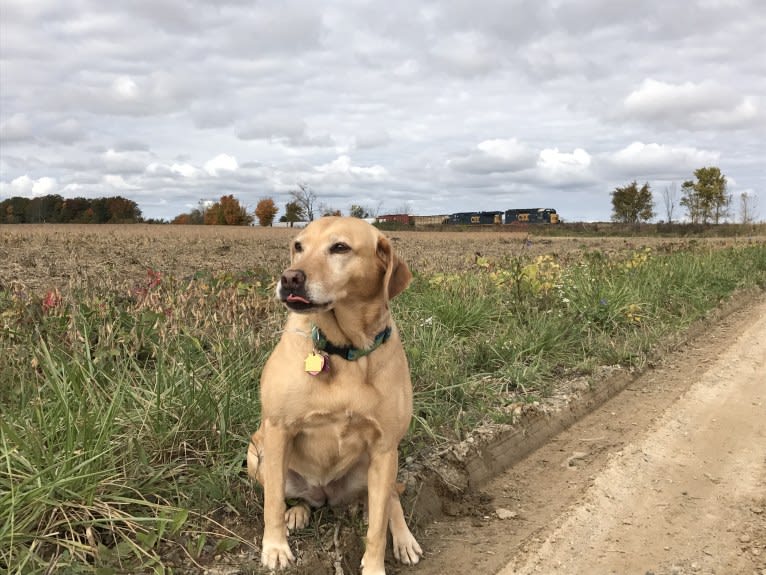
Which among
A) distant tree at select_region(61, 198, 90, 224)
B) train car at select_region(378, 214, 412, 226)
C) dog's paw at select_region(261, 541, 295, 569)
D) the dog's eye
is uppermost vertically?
distant tree at select_region(61, 198, 90, 224)

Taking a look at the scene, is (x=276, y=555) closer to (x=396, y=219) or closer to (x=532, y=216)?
(x=396, y=219)

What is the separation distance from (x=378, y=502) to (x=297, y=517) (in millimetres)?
549

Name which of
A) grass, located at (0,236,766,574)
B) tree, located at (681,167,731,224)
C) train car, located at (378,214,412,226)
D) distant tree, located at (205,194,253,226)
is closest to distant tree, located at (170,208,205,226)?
distant tree, located at (205,194,253,226)

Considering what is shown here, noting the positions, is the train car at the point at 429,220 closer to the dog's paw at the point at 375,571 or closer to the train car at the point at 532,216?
the train car at the point at 532,216

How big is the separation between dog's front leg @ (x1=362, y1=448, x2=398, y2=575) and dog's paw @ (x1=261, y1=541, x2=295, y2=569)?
36 cm

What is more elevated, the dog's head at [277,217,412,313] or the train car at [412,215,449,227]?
the train car at [412,215,449,227]

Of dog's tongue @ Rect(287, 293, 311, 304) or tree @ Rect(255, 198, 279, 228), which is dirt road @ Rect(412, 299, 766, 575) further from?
tree @ Rect(255, 198, 279, 228)

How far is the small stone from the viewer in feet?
12.5

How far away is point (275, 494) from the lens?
2.81 metres

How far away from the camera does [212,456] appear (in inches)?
139

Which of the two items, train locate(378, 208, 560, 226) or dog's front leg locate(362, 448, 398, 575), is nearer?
dog's front leg locate(362, 448, 398, 575)

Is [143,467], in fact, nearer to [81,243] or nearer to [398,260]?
[398,260]

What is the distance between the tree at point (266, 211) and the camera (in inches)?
3711

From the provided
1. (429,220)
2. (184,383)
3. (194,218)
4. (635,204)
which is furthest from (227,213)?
(184,383)
